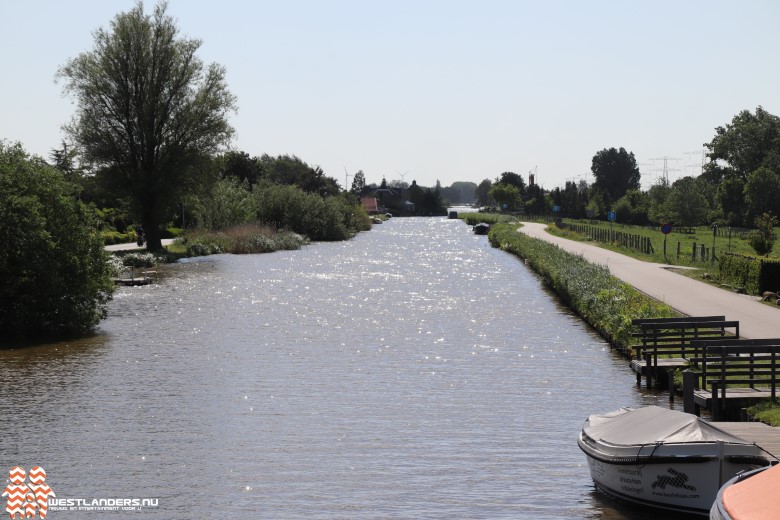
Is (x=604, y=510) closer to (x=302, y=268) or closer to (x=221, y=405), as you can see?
(x=221, y=405)

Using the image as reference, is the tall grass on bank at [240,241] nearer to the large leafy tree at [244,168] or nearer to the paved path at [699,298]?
the paved path at [699,298]

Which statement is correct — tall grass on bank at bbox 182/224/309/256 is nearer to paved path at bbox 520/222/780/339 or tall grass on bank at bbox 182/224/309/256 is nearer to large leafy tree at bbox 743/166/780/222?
paved path at bbox 520/222/780/339

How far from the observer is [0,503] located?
14438mm

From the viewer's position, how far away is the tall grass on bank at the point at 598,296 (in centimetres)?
2764

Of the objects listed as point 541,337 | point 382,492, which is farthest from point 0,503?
point 541,337

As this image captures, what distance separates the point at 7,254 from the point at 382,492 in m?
18.9

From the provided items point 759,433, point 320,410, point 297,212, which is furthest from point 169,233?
point 759,433

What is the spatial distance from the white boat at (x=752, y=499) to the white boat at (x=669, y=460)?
7.07 ft

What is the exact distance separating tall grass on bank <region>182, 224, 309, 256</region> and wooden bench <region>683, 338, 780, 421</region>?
2171 inches

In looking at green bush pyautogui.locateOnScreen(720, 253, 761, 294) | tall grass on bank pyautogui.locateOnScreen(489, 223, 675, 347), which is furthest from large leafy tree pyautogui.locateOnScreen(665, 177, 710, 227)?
green bush pyautogui.locateOnScreen(720, 253, 761, 294)

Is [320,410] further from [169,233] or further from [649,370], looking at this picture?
[169,233]

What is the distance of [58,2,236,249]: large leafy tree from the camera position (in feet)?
203

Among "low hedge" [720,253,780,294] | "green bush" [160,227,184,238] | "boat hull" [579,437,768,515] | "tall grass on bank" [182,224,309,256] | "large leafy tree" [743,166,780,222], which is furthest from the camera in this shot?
"large leafy tree" [743,166,780,222]

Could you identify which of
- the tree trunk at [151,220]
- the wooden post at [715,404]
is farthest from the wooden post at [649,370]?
the tree trunk at [151,220]
